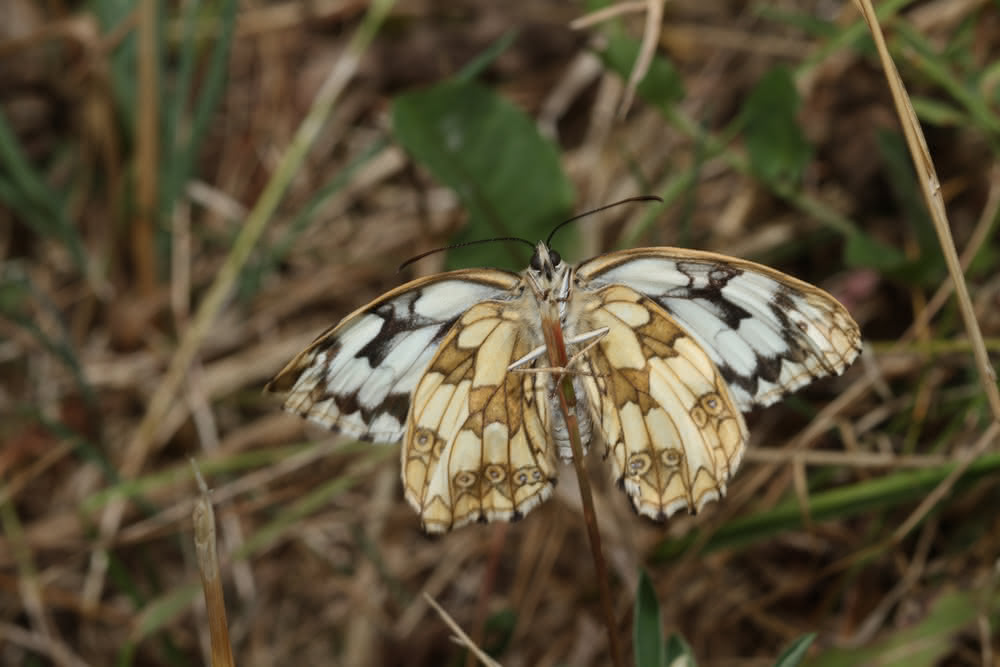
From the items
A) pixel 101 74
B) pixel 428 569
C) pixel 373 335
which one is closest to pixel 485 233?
pixel 373 335

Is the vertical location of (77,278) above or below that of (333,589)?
above

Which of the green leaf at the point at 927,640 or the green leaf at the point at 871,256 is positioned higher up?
the green leaf at the point at 871,256

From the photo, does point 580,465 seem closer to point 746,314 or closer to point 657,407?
point 657,407

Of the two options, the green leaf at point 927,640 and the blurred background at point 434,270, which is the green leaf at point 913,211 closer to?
the blurred background at point 434,270

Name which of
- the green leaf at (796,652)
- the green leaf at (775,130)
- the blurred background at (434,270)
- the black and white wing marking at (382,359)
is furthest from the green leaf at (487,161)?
the green leaf at (796,652)

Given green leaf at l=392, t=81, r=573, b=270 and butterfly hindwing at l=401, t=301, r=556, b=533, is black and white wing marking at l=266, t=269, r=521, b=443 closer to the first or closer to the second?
Answer: butterfly hindwing at l=401, t=301, r=556, b=533

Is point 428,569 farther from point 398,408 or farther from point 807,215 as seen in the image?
point 807,215

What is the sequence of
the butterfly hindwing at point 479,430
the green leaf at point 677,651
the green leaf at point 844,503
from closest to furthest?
the green leaf at point 677,651, the butterfly hindwing at point 479,430, the green leaf at point 844,503
